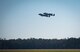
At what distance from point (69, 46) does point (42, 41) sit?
2924 millimetres

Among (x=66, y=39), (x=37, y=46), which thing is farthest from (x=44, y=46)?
(x=66, y=39)

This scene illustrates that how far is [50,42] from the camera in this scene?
2433cm

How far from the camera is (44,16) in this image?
2195 cm

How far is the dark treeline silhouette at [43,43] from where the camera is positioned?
23.1 m

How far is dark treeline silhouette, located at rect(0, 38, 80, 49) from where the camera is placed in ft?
75.8

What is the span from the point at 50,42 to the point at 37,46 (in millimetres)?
1632

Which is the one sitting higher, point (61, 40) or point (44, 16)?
point (44, 16)

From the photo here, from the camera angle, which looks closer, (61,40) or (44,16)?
(44,16)

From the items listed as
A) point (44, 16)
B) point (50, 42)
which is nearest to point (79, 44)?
point (50, 42)

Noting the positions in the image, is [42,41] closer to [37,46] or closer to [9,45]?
[37,46]

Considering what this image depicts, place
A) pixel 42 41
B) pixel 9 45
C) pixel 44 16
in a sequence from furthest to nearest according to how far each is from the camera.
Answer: pixel 42 41, pixel 9 45, pixel 44 16

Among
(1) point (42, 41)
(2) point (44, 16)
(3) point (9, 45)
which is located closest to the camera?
(2) point (44, 16)

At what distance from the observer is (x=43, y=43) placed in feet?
80.8

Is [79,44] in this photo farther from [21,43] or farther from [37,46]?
[21,43]
